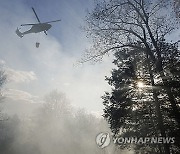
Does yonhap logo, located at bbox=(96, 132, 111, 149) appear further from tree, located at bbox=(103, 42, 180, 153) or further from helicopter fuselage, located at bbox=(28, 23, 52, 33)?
helicopter fuselage, located at bbox=(28, 23, 52, 33)

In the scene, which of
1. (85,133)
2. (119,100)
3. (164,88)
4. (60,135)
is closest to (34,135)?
(60,135)

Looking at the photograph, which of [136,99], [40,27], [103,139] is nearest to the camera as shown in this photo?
[136,99]

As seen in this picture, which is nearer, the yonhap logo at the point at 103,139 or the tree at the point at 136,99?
the tree at the point at 136,99

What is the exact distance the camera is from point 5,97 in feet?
98.0

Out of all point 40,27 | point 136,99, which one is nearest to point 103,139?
point 136,99

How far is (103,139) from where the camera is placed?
851 inches

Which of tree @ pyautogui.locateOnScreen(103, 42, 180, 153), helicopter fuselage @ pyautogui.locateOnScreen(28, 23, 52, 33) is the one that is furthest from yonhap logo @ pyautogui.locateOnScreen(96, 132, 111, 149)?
helicopter fuselage @ pyautogui.locateOnScreen(28, 23, 52, 33)

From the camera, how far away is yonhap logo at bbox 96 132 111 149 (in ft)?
64.0

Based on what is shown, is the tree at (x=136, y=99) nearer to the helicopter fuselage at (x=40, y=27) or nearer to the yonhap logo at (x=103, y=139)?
the yonhap logo at (x=103, y=139)

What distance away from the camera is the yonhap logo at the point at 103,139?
19.5 metres

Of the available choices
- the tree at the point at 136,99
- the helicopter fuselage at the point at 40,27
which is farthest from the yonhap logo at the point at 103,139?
the helicopter fuselage at the point at 40,27

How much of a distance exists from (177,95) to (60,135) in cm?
3981

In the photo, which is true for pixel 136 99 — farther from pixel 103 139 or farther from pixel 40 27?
pixel 40 27

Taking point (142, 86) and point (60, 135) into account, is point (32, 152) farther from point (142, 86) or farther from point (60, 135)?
point (142, 86)
